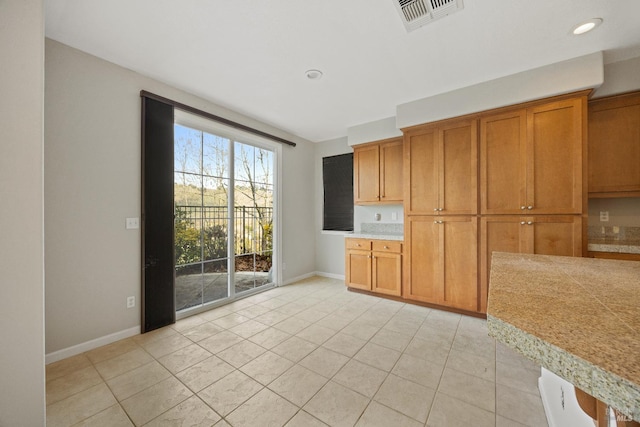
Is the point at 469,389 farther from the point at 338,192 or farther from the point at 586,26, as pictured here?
the point at 338,192

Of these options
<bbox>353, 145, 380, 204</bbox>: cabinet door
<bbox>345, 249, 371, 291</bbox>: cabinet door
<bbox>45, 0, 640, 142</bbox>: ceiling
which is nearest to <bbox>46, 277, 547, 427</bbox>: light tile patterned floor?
<bbox>345, 249, 371, 291</bbox>: cabinet door

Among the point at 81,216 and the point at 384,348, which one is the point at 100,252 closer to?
the point at 81,216

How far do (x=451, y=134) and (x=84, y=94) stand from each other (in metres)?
3.83

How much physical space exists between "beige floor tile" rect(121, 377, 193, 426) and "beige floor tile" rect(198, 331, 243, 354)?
1.48ft

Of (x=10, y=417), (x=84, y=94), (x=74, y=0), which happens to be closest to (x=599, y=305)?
(x=10, y=417)

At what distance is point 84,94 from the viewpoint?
2.20 metres

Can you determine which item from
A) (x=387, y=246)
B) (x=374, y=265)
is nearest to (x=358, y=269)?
(x=374, y=265)

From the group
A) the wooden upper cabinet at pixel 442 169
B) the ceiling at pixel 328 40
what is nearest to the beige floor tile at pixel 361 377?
the wooden upper cabinet at pixel 442 169

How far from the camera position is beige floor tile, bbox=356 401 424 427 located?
1.45m

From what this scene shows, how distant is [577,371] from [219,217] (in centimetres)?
344

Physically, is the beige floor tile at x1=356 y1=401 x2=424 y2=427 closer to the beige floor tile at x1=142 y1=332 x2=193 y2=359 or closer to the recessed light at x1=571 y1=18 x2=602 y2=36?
the beige floor tile at x1=142 y1=332 x2=193 y2=359

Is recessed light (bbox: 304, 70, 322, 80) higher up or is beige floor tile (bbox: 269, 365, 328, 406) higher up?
recessed light (bbox: 304, 70, 322, 80)

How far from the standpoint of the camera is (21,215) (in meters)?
1.24

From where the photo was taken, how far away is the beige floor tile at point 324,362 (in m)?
1.94
